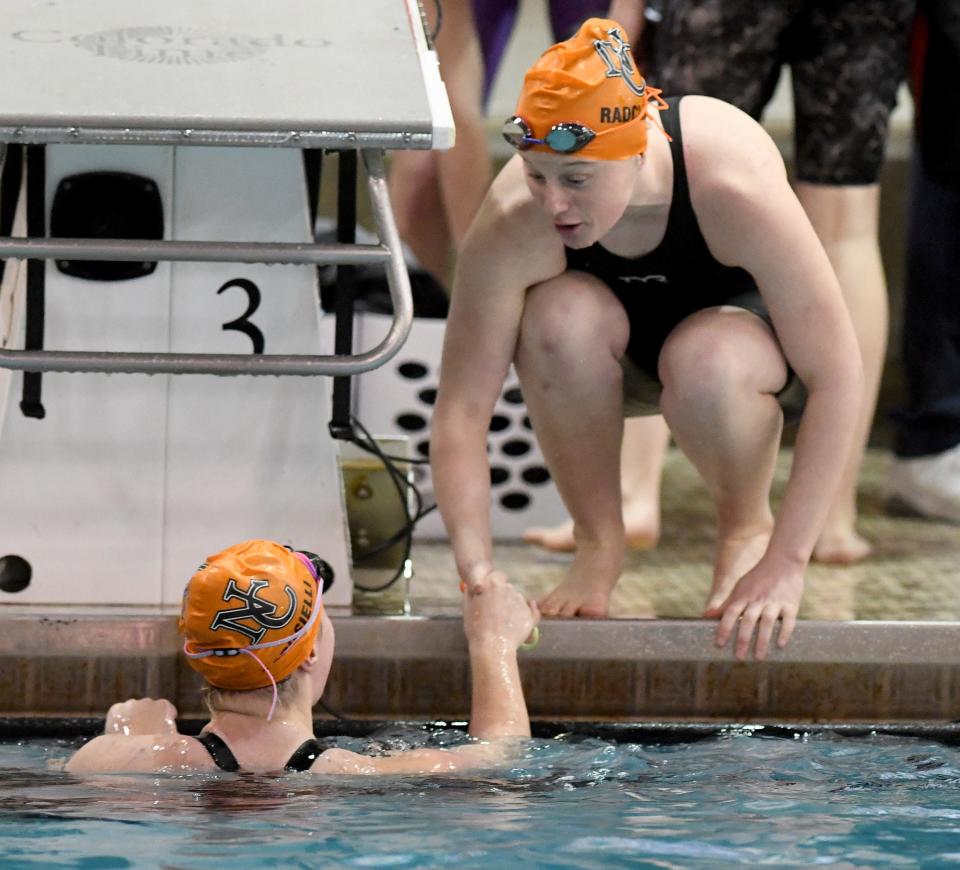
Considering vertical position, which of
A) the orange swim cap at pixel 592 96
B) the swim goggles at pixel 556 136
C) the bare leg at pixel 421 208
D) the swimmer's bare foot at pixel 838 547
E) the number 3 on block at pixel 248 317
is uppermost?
the bare leg at pixel 421 208

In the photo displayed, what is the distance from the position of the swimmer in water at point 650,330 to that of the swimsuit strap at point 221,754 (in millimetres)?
559

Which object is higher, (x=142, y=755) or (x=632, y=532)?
(x=632, y=532)

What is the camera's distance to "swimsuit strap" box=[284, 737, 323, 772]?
2.60m

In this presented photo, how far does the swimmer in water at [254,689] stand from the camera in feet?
8.34

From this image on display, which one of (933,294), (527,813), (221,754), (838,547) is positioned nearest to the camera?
(527,813)

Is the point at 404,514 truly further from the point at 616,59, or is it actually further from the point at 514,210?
the point at 616,59

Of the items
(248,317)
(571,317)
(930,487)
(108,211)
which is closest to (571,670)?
(571,317)

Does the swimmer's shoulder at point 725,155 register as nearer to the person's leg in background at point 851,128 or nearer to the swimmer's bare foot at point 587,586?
the swimmer's bare foot at point 587,586

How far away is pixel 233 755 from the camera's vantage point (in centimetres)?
259

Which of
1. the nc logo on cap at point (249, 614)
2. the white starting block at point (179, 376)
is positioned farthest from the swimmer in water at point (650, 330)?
the nc logo on cap at point (249, 614)

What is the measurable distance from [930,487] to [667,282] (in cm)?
141

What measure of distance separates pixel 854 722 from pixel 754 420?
54 centimetres

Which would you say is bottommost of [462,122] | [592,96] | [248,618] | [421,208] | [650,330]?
[248,618]

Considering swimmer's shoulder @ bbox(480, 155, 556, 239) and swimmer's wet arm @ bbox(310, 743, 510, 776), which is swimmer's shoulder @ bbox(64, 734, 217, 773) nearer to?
swimmer's wet arm @ bbox(310, 743, 510, 776)
